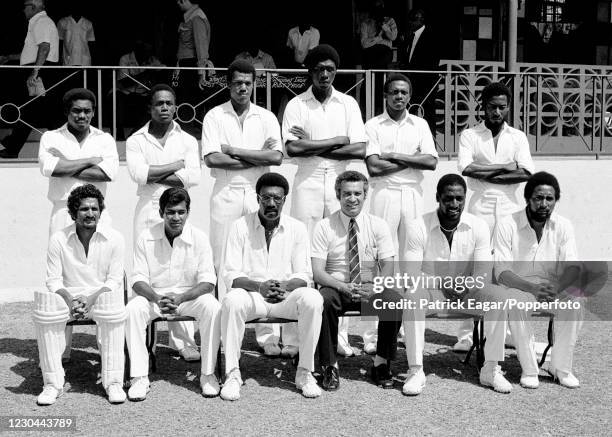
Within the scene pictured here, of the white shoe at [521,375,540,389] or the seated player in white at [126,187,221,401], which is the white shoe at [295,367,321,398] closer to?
the seated player in white at [126,187,221,401]

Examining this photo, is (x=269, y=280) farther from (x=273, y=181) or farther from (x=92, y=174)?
(x=92, y=174)

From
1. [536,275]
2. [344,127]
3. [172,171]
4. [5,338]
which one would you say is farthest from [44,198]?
[536,275]

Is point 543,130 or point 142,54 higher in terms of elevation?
point 142,54

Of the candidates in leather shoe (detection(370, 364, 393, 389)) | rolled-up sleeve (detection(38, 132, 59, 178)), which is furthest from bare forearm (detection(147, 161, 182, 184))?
leather shoe (detection(370, 364, 393, 389))

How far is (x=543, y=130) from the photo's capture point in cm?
1224

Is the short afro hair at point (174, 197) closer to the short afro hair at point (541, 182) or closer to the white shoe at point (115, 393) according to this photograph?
the white shoe at point (115, 393)

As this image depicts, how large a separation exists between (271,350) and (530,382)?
1.87m

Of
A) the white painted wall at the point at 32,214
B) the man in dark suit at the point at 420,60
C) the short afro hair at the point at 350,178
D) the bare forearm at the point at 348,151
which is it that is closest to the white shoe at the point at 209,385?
the short afro hair at the point at 350,178

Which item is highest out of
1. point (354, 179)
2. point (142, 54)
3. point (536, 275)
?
point (142, 54)

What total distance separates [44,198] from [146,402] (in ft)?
12.7

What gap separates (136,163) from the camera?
7215mm

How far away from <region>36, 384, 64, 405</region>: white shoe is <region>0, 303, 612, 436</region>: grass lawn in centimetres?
4

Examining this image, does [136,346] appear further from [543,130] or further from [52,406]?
[543,130]

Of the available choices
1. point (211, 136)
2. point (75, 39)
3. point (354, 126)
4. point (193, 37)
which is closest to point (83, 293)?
point (211, 136)
